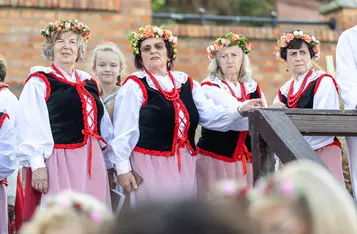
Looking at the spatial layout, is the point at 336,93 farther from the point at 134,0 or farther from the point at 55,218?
the point at 55,218

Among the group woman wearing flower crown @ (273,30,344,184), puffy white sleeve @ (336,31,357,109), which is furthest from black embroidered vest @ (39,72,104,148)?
puffy white sleeve @ (336,31,357,109)

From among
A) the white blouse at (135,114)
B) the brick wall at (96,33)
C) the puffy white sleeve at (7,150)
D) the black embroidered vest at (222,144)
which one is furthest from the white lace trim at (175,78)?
the brick wall at (96,33)

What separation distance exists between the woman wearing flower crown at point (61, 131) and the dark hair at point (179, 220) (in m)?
3.15

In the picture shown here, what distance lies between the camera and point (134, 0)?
7590 mm

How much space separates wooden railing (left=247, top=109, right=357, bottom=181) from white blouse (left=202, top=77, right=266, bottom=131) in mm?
940

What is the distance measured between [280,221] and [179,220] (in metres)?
0.41

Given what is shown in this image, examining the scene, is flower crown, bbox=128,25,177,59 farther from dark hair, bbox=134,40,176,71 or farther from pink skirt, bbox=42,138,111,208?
pink skirt, bbox=42,138,111,208

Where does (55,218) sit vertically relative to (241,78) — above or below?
below

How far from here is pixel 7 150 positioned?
5176mm

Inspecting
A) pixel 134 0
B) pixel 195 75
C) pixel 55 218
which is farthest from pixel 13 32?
pixel 55 218

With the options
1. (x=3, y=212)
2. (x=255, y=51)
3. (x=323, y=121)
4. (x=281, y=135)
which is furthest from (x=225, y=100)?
(x=255, y=51)

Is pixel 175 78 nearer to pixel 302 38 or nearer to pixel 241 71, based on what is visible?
pixel 241 71

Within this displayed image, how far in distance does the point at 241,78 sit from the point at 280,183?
12.3ft

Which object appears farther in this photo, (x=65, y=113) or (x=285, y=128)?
(x=65, y=113)
